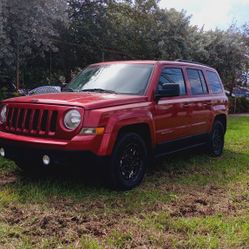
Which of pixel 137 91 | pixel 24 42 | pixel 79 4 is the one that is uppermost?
pixel 79 4

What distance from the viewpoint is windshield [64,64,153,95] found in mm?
5879

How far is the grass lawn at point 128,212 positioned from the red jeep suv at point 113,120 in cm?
36

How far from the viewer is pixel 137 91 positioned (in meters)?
5.82

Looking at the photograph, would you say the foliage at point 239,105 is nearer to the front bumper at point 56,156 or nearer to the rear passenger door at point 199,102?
the rear passenger door at point 199,102

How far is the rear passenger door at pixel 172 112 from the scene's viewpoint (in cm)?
601

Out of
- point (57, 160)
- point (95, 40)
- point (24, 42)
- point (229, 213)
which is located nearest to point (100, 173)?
point (57, 160)

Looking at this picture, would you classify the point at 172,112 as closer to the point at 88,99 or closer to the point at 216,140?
Result: the point at 88,99

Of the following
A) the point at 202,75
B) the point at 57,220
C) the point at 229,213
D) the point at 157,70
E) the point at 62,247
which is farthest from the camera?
the point at 202,75

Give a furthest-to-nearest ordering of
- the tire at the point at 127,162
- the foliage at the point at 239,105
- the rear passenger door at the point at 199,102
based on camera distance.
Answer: the foliage at the point at 239,105, the rear passenger door at the point at 199,102, the tire at the point at 127,162

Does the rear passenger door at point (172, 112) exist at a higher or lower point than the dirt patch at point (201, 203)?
higher

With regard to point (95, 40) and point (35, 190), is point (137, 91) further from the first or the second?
point (95, 40)

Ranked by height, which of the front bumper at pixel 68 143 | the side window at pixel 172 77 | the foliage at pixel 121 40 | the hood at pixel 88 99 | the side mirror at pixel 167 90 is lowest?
the front bumper at pixel 68 143

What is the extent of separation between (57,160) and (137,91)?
1615 millimetres

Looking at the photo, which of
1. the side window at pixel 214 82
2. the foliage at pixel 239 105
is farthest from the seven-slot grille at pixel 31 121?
the foliage at pixel 239 105
